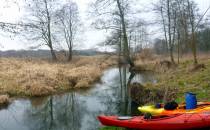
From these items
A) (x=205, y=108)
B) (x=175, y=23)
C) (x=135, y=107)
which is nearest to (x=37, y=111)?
(x=135, y=107)

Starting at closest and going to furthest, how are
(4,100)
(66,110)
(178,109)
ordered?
(178,109) < (66,110) < (4,100)

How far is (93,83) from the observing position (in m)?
19.9

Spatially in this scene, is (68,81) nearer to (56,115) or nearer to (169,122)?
(56,115)

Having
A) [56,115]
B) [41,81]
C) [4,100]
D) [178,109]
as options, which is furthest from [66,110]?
[178,109]

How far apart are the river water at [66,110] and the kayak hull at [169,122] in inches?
67.2

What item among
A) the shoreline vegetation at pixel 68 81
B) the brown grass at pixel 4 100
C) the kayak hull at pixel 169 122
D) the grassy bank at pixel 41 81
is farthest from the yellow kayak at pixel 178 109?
the grassy bank at pixel 41 81

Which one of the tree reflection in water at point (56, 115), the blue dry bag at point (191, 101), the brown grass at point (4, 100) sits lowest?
the tree reflection in water at point (56, 115)

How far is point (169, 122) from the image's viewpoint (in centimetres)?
760

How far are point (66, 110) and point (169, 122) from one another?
6134 millimetres

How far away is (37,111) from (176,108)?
6614mm

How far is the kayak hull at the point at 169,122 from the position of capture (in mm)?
7276

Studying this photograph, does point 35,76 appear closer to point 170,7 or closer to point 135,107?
point 135,107

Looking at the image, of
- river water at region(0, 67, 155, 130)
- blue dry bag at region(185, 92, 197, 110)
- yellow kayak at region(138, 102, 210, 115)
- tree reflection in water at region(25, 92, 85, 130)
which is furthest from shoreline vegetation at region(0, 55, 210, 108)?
blue dry bag at region(185, 92, 197, 110)

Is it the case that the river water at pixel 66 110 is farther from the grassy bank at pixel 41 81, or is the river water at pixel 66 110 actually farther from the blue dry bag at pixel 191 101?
the blue dry bag at pixel 191 101
